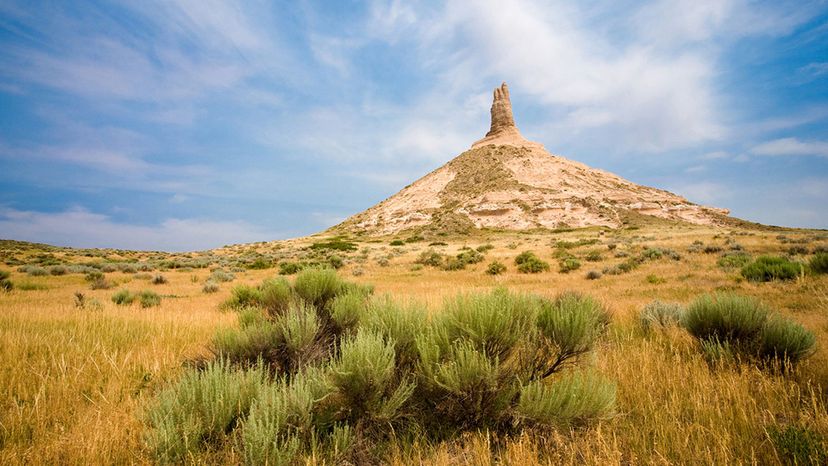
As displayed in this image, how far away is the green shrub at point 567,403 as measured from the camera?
2.50 meters

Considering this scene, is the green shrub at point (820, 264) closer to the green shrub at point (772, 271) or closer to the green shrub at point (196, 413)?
the green shrub at point (772, 271)

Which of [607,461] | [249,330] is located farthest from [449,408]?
[249,330]

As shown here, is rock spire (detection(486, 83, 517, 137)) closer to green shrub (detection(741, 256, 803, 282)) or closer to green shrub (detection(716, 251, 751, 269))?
green shrub (detection(716, 251, 751, 269))

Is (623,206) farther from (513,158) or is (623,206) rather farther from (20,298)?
(20,298)

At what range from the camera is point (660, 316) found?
21.1 ft

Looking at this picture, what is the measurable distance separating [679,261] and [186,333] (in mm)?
21063

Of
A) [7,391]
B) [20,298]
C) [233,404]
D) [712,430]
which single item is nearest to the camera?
[233,404]

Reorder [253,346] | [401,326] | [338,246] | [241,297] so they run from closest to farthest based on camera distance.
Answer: [401,326], [253,346], [241,297], [338,246]

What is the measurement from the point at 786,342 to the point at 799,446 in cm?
235

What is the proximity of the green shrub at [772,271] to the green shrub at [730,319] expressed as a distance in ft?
29.1

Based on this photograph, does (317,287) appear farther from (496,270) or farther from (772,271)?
(496,270)

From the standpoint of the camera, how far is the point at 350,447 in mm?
2371

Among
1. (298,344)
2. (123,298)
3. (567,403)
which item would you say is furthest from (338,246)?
(567,403)

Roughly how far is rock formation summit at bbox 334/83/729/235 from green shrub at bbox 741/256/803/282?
1966 inches
